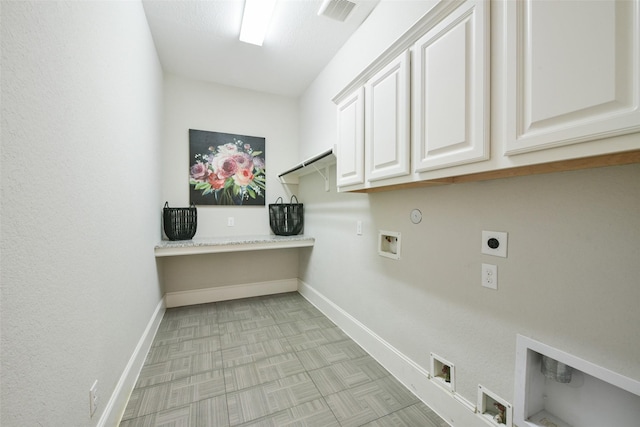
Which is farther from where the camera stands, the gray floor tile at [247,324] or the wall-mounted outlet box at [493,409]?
the gray floor tile at [247,324]

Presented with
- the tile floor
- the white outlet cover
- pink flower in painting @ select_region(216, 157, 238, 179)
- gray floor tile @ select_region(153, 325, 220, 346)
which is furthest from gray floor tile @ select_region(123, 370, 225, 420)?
pink flower in painting @ select_region(216, 157, 238, 179)

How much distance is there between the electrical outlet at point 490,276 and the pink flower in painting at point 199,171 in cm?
296

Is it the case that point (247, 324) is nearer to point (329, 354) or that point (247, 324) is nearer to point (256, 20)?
point (329, 354)

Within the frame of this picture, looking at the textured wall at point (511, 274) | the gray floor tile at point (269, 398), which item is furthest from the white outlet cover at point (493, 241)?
the gray floor tile at point (269, 398)

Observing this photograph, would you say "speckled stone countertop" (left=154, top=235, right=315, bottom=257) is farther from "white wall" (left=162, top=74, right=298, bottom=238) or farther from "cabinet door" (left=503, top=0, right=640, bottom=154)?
"cabinet door" (left=503, top=0, right=640, bottom=154)

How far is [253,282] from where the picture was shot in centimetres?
327

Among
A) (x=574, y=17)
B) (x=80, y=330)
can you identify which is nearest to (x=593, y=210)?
(x=574, y=17)

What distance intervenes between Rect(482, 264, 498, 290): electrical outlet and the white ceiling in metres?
2.06

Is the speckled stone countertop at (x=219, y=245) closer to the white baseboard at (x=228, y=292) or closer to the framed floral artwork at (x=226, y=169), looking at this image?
the framed floral artwork at (x=226, y=169)

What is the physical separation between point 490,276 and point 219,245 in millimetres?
2347

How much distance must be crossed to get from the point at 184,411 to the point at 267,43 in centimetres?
294

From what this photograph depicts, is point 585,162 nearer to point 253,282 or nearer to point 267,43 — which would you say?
point 267,43

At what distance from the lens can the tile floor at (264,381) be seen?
1374mm

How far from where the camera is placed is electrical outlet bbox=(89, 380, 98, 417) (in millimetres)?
1020
